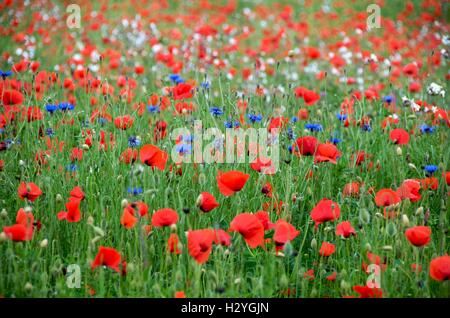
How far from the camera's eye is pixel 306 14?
26.9ft

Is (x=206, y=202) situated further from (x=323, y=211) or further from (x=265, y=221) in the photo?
(x=323, y=211)

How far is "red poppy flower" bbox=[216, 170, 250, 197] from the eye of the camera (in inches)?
87.0

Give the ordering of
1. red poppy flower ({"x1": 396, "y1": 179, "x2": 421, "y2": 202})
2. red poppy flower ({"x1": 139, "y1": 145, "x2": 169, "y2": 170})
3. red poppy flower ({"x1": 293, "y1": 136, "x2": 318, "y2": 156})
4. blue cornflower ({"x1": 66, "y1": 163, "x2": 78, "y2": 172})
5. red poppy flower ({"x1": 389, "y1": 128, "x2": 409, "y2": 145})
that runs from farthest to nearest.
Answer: red poppy flower ({"x1": 389, "y1": 128, "x2": 409, "y2": 145}) < blue cornflower ({"x1": 66, "y1": 163, "x2": 78, "y2": 172}) < red poppy flower ({"x1": 293, "y1": 136, "x2": 318, "y2": 156}) < red poppy flower ({"x1": 396, "y1": 179, "x2": 421, "y2": 202}) < red poppy flower ({"x1": 139, "y1": 145, "x2": 169, "y2": 170})

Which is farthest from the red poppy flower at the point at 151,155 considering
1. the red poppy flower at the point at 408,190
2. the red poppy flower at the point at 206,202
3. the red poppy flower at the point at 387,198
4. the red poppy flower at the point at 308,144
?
the red poppy flower at the point at 408,190

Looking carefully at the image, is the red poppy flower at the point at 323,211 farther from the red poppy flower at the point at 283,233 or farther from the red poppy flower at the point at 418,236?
the red poppy flower at the point at 418,236

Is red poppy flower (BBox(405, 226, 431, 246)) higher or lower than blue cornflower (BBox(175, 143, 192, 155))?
lower

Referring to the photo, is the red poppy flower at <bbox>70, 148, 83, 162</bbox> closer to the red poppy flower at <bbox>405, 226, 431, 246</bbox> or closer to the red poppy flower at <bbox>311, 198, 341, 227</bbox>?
the red poppy flower at <bbox>311, 198, 341, 227</bbox>

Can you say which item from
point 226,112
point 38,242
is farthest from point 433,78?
point 38,242

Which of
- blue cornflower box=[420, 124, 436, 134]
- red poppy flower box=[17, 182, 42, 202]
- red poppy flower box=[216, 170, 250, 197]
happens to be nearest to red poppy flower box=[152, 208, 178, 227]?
red poppy flower box=[216, 170, 250, 197]

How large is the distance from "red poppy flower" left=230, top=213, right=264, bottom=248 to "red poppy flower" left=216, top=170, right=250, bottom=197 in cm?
15

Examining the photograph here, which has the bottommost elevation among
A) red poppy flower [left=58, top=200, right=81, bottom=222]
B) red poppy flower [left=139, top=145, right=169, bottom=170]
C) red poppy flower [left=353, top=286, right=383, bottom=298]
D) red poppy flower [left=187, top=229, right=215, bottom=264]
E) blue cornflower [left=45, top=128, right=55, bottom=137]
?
red poppy flower [left=353, top=286, right=383, bottom=298]

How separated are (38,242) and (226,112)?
1335 millimetres

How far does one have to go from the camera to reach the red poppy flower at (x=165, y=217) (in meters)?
2.13

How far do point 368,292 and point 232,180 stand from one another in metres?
0.64
